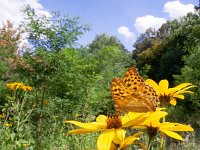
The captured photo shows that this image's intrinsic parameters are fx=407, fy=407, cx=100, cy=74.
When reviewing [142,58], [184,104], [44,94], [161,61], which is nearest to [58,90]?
[44,94]

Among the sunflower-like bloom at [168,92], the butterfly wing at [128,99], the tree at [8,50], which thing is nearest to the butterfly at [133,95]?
the butterfly wing at [128,99]

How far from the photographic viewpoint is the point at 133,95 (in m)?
0.98

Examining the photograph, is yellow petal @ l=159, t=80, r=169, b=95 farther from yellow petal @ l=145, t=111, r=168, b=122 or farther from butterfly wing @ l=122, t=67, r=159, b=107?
yellow petal @ l=145, t=111, r=168, b=122

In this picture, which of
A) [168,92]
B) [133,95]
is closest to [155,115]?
[133,95]

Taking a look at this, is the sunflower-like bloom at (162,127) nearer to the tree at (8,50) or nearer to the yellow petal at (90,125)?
the yellow petal at (90,125)

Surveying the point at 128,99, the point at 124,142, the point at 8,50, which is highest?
the point at 8,50

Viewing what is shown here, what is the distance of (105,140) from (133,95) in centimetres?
13

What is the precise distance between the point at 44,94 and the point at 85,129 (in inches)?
187

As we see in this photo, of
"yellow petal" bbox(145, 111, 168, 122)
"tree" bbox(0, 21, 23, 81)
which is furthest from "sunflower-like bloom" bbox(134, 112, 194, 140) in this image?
"tree" bbox(0, 21, 23, 81)

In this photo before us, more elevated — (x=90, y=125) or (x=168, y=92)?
(x=168, y=92)

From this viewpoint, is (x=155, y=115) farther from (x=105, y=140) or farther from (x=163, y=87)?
(x=163, y=87)

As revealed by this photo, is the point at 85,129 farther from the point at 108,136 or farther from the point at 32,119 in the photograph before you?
the point at 32,119

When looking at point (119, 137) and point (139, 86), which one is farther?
point (139, 86)

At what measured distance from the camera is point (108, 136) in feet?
3.11
